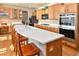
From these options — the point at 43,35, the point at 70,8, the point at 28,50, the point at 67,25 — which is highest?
the point at 70,8

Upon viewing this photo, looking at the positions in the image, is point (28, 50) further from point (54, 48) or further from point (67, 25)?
point (67, 25)

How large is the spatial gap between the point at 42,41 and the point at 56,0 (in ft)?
2.01

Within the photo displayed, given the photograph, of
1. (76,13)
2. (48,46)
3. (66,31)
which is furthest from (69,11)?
(48,46)

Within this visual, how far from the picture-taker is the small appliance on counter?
1.96 meters

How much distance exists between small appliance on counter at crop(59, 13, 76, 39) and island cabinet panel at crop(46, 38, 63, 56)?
394 millimetres

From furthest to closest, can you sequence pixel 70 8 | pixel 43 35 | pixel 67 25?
pixel 70 8, pixel 67 25, pixel 43 35

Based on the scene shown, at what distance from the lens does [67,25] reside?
6.42ft

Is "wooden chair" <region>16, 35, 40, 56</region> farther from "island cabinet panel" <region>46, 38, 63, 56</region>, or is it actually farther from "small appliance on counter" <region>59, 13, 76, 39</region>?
"small appliance on counter" <region>59, 13, 76, 39</region>

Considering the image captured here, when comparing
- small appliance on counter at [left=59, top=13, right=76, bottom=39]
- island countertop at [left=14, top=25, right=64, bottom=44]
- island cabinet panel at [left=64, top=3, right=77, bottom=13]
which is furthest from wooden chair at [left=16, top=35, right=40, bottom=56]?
island cabinet panel at [left=64, top=3, right=77, bottom=13]

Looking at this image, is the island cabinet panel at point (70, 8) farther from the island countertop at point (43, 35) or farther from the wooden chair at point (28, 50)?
the wooden chair at point (28, 50)

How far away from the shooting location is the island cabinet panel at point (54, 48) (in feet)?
4.57

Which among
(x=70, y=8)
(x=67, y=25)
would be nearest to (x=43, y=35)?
(x=67, y=25)

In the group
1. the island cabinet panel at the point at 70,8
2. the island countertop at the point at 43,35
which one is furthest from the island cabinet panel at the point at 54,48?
the island cabinet panel at the point at 70,8

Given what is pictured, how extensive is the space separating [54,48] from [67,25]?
663 millimetres
